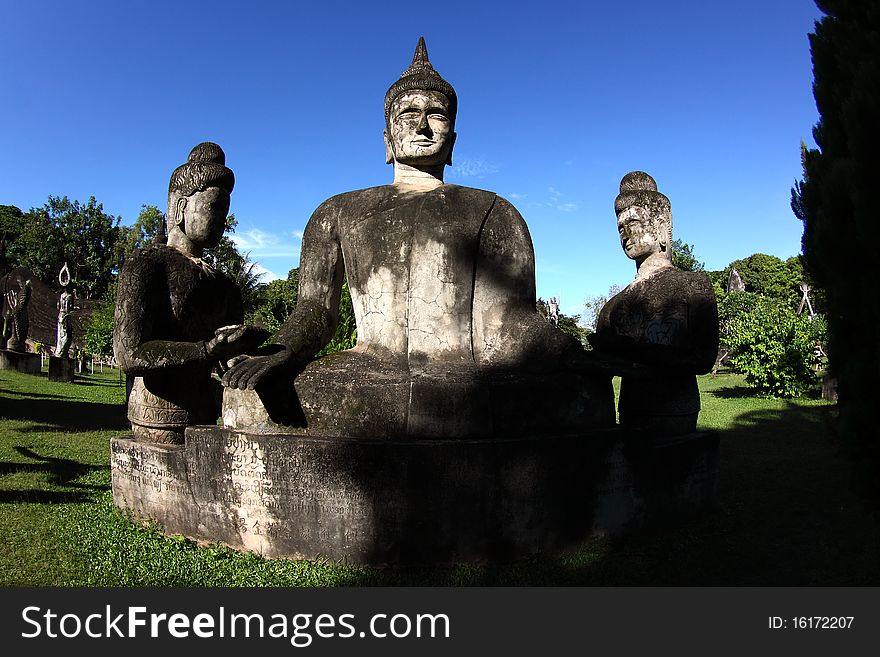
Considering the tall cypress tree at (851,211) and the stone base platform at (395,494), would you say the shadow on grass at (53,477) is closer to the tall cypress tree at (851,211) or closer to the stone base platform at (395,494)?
the stone base platform at (395,494)

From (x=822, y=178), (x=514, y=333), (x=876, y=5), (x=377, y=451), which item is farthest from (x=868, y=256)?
(x=377, y=451)

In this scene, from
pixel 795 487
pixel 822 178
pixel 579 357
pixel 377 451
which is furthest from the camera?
pixel 795 487

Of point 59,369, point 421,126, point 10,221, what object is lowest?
point 59,369

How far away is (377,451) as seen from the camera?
125 inches

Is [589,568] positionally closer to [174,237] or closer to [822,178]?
[822,178]

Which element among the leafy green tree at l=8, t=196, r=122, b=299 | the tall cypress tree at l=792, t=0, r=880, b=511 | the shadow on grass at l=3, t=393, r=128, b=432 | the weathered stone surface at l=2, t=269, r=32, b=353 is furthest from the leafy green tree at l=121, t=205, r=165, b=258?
the tall cypress tree at l=792, t=0, r=880, b=511

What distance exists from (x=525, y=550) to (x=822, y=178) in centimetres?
277

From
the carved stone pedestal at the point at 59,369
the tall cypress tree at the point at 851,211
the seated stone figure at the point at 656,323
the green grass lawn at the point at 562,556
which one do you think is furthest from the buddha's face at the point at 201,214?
the carved stone pedestal at the point at 59,369

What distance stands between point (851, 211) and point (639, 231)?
1.52m

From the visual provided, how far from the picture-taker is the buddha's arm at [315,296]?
368 centimetres

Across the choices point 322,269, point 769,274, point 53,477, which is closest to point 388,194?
point 322,269

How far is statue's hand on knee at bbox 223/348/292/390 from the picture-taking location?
328 cm

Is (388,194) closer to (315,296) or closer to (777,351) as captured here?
(315,296)

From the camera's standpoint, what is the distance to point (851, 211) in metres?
3.36
